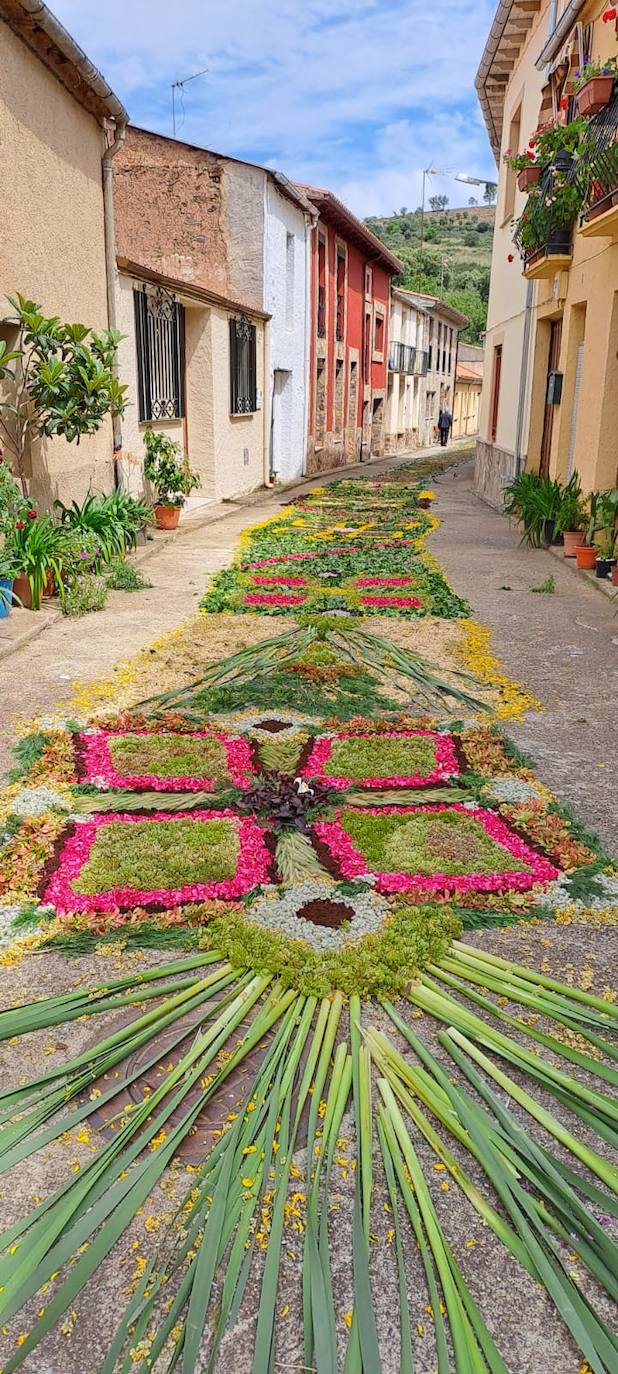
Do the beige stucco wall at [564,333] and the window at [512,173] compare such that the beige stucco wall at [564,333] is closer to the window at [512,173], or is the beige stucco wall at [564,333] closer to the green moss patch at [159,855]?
the window at [512,173]

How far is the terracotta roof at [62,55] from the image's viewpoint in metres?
7.29

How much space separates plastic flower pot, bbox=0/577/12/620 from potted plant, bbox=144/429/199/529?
5.13 metres

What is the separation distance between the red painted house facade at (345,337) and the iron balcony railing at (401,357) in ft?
1.86

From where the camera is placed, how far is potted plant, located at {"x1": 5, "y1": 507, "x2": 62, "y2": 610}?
769 cm

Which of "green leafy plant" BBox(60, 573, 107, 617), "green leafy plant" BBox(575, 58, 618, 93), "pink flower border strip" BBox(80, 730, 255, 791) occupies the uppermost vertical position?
"green leafy plant" BBox(575, 58, 618, 93)

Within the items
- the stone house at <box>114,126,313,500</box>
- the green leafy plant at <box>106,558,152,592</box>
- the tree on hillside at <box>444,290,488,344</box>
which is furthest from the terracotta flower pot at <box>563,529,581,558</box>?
the tree on hillside at <box>444,290,488,344</box>

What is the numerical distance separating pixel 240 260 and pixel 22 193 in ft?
33.7

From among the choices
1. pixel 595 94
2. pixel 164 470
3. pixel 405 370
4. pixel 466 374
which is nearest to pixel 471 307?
pixel 466 374

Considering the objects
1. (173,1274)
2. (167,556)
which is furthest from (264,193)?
(173,1274)

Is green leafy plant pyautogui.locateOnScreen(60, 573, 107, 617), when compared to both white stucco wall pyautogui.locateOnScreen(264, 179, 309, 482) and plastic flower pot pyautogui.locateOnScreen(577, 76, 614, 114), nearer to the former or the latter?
plastic flower pot pyautogui.locateOnScreen(577, 76, 614, 114)

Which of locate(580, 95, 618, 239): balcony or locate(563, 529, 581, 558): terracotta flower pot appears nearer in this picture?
locate(580, 95, 618, 239): balcony

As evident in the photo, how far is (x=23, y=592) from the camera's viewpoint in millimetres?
7812

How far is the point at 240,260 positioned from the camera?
1747 centimetres

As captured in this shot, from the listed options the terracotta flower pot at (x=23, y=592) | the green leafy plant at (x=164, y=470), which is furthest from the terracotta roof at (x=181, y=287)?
the terracotta flower pot at (x=23, y=592)
